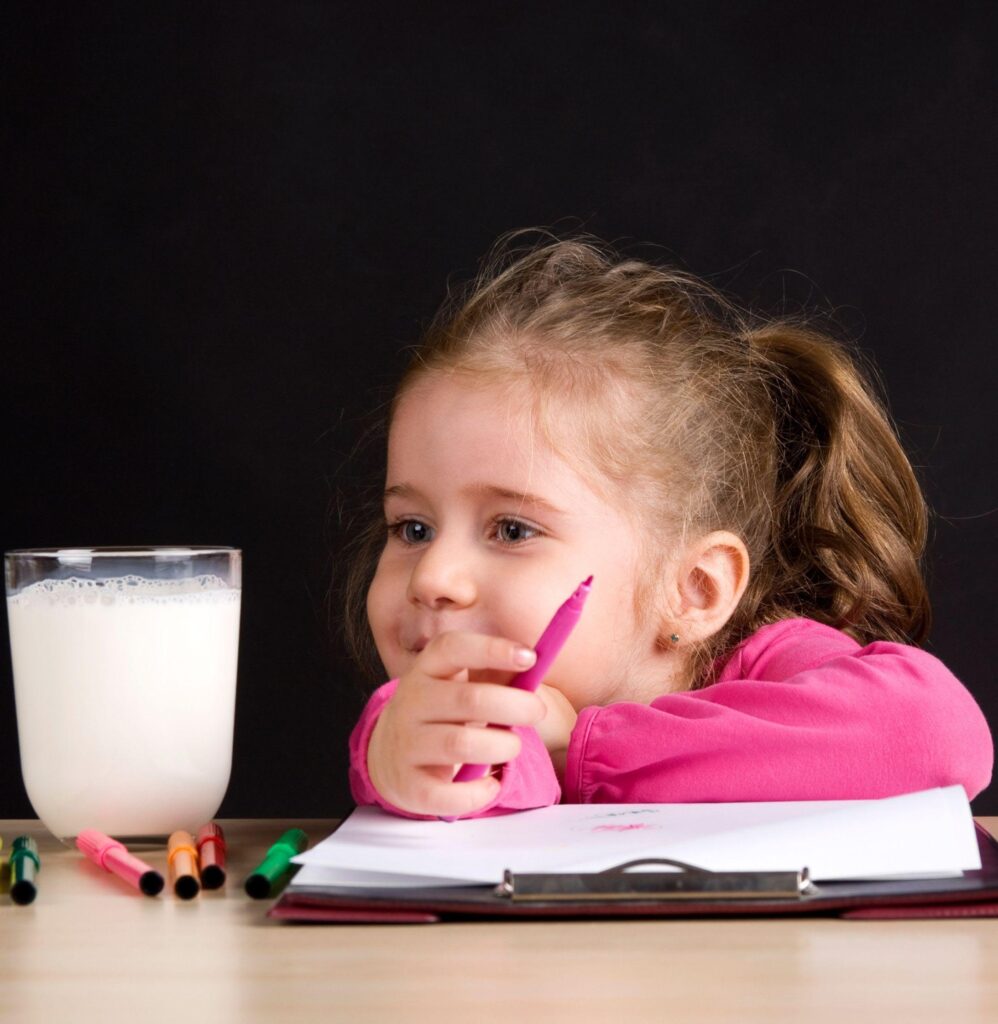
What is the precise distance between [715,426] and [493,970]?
815 mm

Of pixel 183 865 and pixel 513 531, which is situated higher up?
pixel 513 531

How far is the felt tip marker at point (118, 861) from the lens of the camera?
799 millimetres

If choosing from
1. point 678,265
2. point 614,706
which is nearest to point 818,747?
point 614,706

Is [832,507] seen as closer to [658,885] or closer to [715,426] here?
[715,426]

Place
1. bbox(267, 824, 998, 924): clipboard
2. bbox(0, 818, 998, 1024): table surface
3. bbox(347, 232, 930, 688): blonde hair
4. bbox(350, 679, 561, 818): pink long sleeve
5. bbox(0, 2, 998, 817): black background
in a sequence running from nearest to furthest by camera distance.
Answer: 1. bbox(0, 818, 998, 1024): table surface
2. bbox(267, 824, 998, 924): clipboard
3. bbox(350, 679, 561, 818): pink long sleeve
4. bbox(347, 232, 930, 688): blonde hair
5. bbox(0, 2, 998, 817): black background

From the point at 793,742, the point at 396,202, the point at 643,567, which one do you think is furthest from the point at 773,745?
the point at 396,202

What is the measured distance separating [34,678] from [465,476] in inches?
15.8

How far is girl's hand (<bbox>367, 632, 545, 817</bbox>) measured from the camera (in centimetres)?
81

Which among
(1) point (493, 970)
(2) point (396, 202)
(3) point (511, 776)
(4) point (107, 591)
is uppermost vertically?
(2) point (396, 202)

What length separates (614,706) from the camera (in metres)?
1.05

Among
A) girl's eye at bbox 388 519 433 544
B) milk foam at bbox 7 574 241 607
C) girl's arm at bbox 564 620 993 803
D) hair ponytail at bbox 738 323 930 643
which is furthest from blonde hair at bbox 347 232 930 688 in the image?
milk foam at bbox 7 574 241 607

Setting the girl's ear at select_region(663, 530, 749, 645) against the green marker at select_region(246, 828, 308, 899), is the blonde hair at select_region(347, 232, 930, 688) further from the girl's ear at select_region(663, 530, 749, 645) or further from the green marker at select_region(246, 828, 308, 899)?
the green marker at select_region(246, 828, 308, 899)

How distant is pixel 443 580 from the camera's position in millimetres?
1162

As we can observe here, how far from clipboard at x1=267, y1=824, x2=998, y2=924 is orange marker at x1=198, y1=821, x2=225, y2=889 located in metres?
0.12
